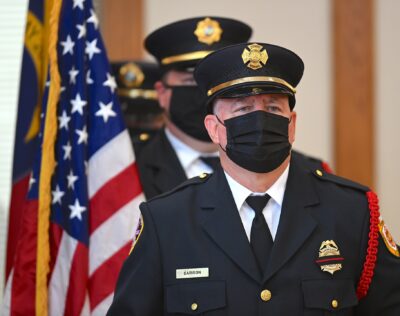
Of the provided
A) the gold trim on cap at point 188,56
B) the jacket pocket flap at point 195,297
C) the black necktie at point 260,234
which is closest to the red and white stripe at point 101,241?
the gold trim on cap at point 188,56

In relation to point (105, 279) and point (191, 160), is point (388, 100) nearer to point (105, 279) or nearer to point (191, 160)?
Result: point (191, 160)

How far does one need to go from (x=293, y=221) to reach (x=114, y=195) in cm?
92

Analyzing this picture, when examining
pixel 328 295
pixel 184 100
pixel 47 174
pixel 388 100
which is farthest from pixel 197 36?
pixel 388 100

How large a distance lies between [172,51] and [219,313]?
1.42 meters

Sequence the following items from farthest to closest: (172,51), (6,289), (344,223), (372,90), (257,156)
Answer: (372,90)
(172,51)
(6,289)
(344,223)
(257,156)

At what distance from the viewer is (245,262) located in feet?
5.90

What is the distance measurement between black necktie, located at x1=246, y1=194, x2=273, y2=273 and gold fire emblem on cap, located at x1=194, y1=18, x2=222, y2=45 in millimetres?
1119

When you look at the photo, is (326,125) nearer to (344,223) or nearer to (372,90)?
(372,90)

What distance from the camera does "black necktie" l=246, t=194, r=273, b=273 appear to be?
1.83 metres

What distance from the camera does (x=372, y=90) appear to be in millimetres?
3883

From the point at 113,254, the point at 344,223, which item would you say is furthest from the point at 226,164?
the point at 113,254

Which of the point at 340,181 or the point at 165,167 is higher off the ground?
the point at 340,181

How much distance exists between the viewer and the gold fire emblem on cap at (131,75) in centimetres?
368

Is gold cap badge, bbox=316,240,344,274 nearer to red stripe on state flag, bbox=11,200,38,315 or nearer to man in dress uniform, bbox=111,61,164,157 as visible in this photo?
red stripe on state flag, bbox=11,200,38,315
